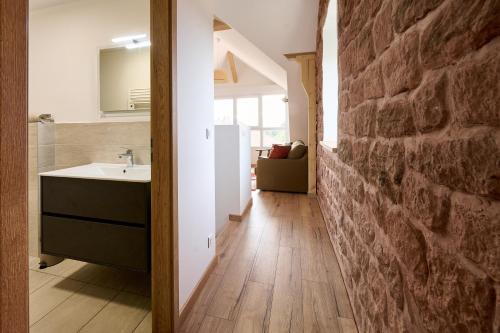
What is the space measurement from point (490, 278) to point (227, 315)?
1317mm

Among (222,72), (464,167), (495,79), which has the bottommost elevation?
(464,167)

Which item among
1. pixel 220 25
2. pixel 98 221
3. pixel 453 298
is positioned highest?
pixel 220 25

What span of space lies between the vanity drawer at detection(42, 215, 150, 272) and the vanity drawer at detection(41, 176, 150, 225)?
0.19 feet

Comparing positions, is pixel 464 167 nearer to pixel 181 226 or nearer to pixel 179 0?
pixel 181 226

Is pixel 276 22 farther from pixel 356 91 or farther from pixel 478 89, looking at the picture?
pixel 478 89

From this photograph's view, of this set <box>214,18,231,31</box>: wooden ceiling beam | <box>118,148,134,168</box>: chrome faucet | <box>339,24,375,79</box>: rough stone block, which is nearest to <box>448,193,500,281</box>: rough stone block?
<box>339,24,375,79</box>: rough stone block

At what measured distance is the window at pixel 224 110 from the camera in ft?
27.6

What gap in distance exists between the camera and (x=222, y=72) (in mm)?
7660

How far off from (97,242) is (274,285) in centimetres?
122

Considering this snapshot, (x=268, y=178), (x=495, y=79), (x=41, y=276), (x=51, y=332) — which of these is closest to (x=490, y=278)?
(x=495, y=79)

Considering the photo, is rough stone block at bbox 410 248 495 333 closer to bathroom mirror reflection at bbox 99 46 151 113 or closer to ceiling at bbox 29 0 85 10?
bathroom mirror reflection at bbox 99 46 151 113

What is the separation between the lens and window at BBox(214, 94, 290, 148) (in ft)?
26.2

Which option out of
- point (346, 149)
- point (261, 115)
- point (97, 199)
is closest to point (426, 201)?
point (346, 149)

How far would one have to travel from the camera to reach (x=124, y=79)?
2148 millimetres
